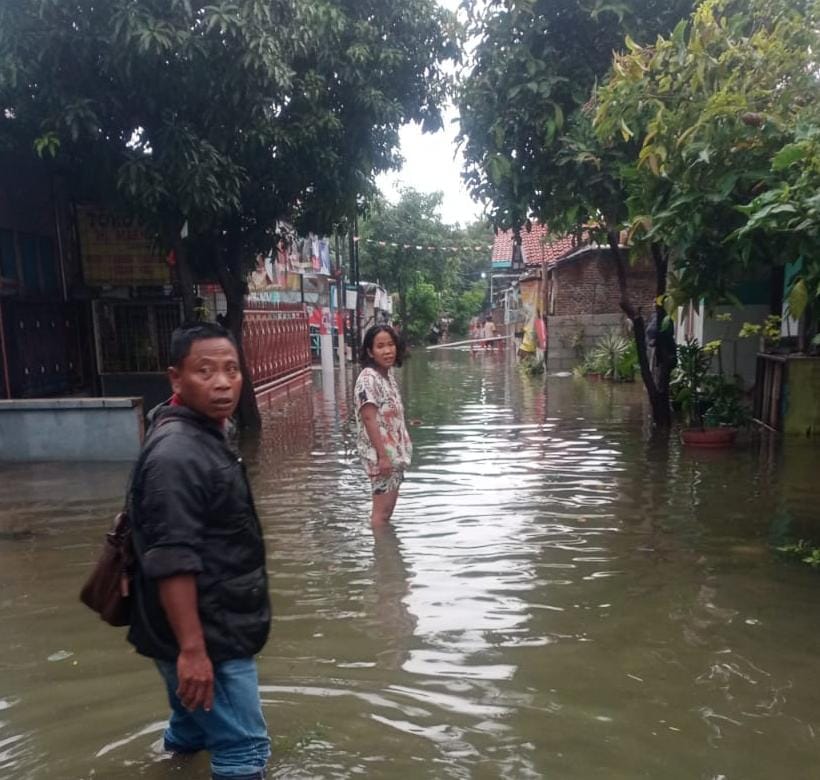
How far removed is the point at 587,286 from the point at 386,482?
18.5 metres

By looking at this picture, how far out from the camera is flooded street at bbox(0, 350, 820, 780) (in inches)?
119

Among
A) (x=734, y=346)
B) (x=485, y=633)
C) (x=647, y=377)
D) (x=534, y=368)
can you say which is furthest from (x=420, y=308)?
(x=485, y=633)

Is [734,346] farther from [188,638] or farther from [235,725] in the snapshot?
[188,638]

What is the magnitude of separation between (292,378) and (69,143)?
1006 centimetres

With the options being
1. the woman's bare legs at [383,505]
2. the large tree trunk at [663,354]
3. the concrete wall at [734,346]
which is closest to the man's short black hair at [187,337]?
the woman's bare legs at [383,505]

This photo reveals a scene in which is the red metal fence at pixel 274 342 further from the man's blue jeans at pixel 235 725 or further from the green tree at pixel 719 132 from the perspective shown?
the man's blue jeans at pixel 235 725

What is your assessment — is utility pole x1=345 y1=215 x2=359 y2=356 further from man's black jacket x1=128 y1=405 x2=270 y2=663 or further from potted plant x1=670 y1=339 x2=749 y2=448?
man's black jacket x1=128 y1=405 x2=270 y2=663

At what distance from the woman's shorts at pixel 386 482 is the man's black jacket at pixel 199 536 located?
311 cm

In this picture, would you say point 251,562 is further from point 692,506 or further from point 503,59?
point 503,59

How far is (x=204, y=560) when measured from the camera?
2232mm

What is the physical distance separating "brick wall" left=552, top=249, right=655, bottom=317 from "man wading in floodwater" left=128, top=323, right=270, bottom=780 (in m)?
21.1

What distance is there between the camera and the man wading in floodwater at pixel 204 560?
215 centimetres

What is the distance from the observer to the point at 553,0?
8344 mm

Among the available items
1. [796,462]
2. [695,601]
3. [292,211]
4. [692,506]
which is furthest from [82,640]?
[292,211]
